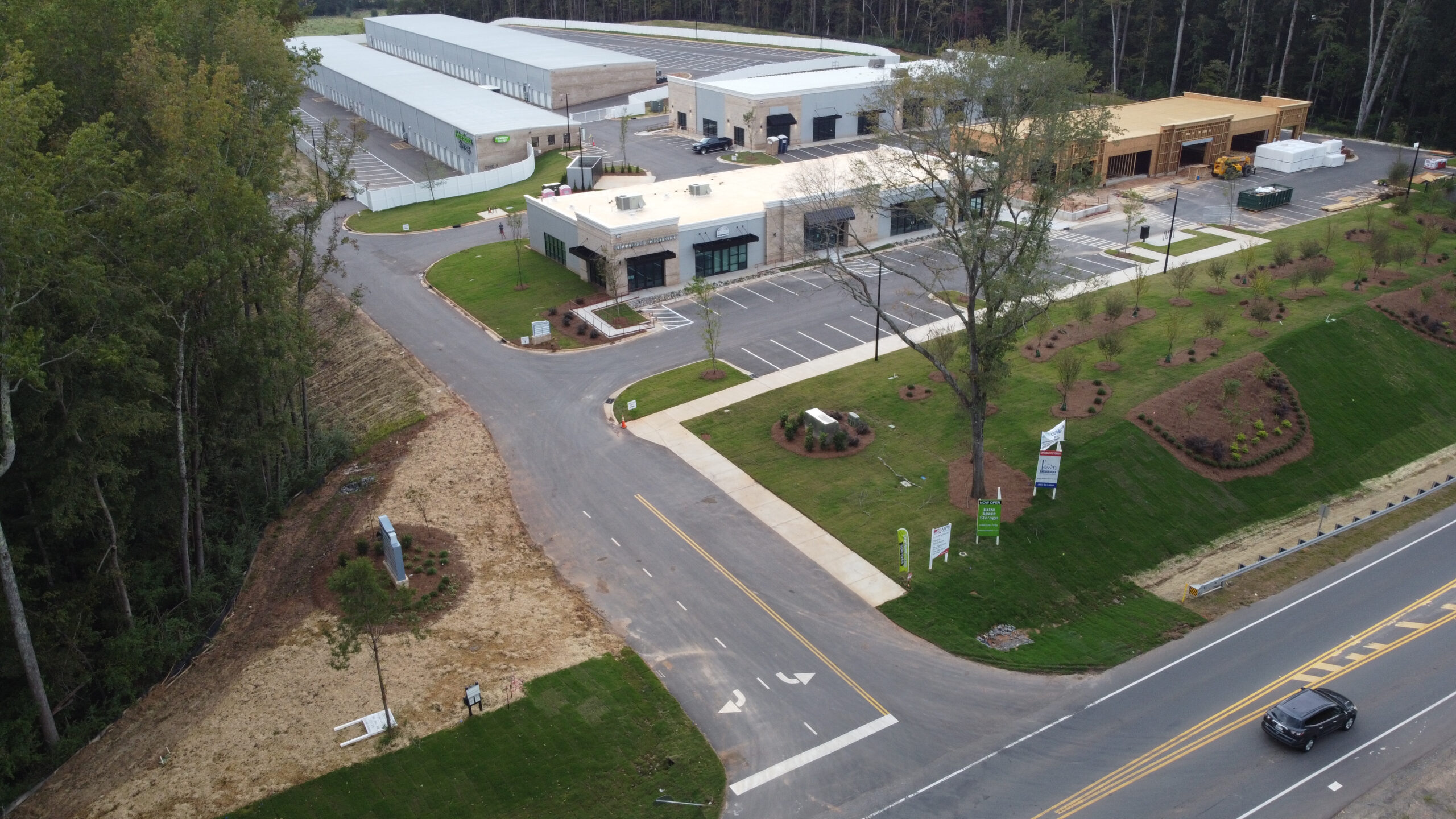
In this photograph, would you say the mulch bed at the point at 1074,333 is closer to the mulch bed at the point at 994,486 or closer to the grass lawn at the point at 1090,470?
the grass lawn at the point at 1090,470

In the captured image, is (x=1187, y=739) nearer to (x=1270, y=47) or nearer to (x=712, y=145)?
(x=712, y=145)

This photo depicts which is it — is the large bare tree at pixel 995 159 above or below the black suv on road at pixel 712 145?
above

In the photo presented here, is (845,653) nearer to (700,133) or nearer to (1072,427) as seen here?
(1072,427)

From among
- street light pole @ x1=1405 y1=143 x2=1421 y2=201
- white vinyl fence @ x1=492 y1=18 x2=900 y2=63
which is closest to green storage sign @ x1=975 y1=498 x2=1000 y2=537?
street light pole @ x1=1405 y1=143 x2=1421 y2=201

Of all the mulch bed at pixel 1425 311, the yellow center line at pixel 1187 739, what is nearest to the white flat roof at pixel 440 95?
the mulch bed at pixel 1425 311

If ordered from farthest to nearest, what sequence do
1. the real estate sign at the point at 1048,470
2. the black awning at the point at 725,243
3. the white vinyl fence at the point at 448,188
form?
the white vinyl fence at the point at 448,188
the black awning at the point at 725,243
the real estate sign at the point at 1048,470

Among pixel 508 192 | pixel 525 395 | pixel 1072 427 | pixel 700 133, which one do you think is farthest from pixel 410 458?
pixel 700 133

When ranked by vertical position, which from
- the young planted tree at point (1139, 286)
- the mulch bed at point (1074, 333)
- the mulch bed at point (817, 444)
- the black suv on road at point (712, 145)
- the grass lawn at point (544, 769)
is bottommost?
the grass lawn at point (544, 769)

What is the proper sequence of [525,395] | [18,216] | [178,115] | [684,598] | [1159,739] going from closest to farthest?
[18,216] → [1159,739] → [178,115] → [684,598] → [525,395]
